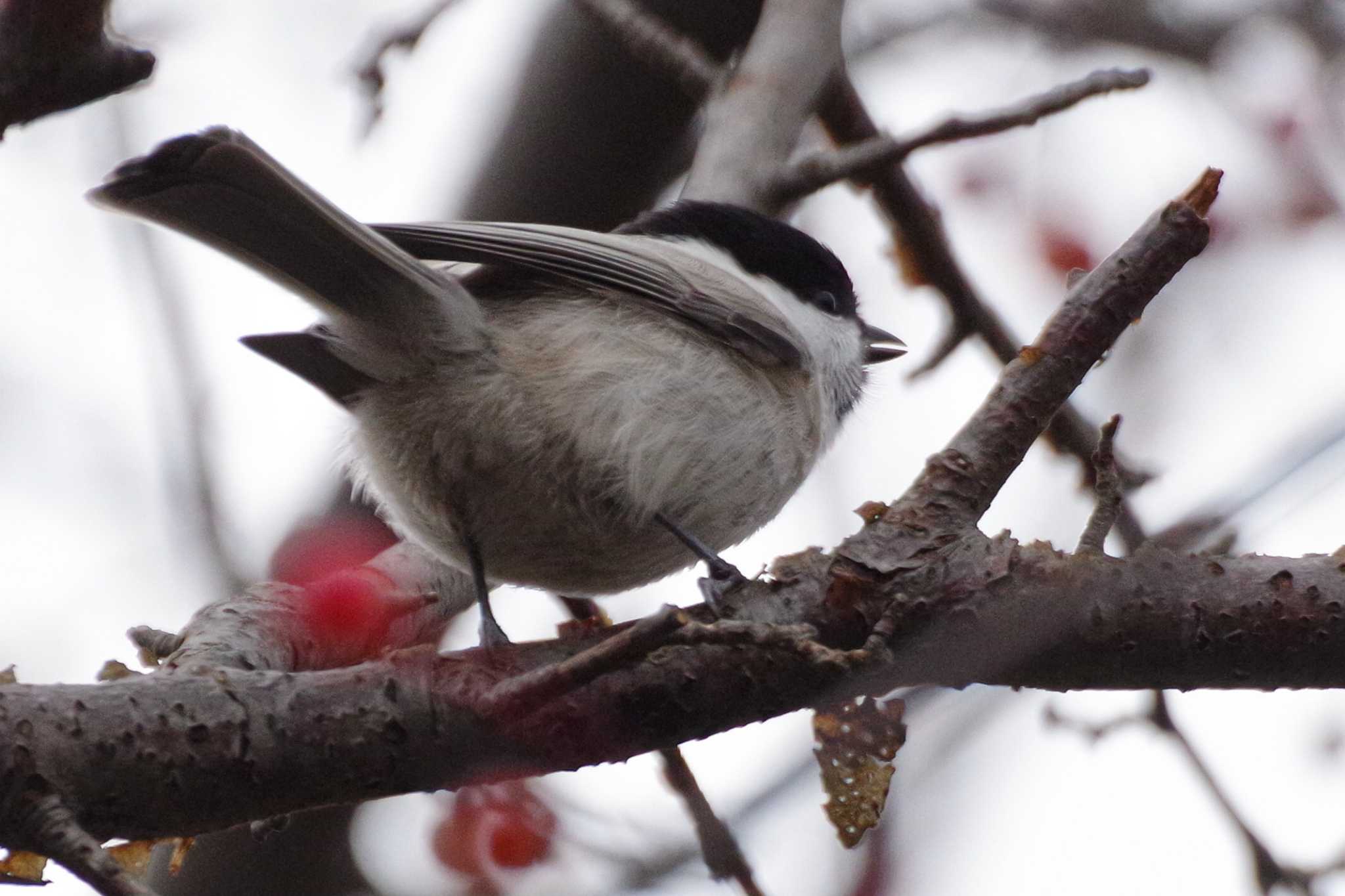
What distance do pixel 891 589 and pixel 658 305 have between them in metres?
1.09

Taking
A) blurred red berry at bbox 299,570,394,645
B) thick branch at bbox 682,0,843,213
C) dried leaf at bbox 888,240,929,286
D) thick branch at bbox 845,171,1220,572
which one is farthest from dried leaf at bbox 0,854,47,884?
dried leaf at bbox 888,240,929,286

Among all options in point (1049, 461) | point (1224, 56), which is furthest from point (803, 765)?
point (1224, 56)

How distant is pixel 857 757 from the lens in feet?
6.46


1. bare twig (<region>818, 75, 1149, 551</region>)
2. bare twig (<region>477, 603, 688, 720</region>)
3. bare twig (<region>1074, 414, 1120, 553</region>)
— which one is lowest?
bare twig (<region>477, 603, 688, 720</region>)

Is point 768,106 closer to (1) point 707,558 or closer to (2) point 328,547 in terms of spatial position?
(1) point 707,558

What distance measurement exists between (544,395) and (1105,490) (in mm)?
1087

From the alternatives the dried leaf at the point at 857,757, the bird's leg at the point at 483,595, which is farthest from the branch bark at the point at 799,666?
the bird's leg at the point at 483,595

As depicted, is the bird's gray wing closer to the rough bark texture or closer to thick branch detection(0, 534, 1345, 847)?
thick branch detection(0, 534, 1345, 847)

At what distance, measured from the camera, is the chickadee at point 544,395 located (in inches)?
98.3

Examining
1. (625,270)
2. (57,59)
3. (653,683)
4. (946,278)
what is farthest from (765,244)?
(57,59)

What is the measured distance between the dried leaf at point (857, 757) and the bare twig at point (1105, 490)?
1.28ft

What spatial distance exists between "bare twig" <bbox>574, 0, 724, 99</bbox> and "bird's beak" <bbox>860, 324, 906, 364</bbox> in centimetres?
79

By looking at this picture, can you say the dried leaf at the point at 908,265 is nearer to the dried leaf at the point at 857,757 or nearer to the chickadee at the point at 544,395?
the chickadee at the point at 544,395

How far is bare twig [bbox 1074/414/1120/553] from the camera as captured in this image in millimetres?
1929
